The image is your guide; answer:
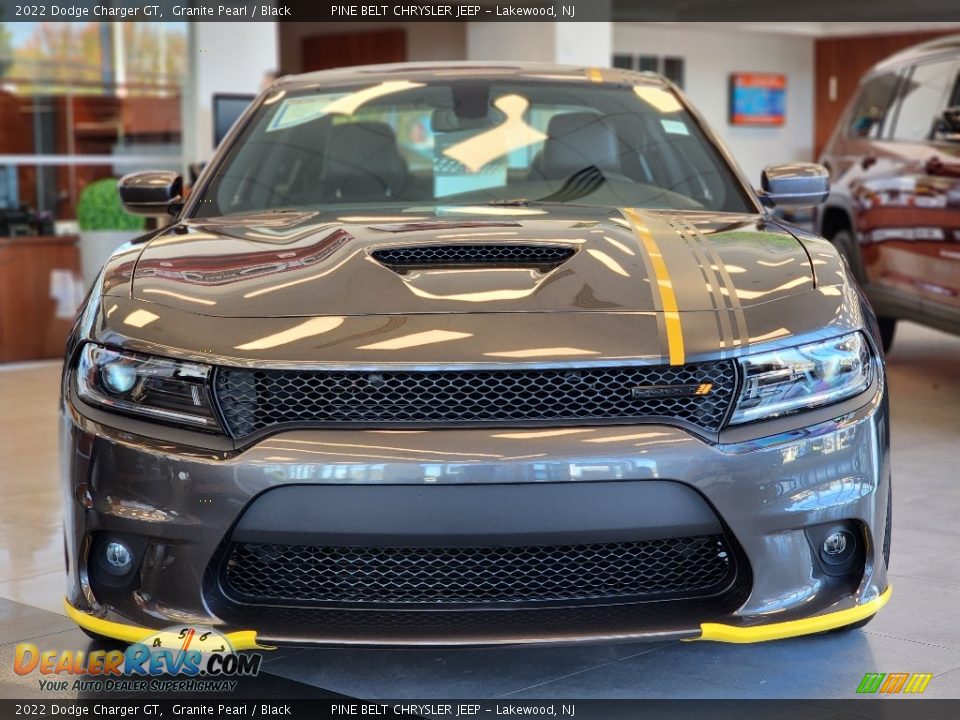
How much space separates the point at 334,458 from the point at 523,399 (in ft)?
1.10

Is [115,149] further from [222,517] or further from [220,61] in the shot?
[222,517]

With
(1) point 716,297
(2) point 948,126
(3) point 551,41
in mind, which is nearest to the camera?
(1) point 716,297

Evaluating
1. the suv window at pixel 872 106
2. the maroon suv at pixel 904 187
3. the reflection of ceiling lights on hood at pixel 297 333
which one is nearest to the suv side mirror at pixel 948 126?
the maroon suv at pixel 904 187

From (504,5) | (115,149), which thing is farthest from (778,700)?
(504,5)

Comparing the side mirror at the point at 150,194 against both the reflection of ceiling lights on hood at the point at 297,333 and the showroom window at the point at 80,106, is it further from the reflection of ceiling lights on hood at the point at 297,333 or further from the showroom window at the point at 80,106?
the showroom window at the point at 80,106

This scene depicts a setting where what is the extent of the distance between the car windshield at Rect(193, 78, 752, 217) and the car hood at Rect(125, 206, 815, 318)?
0.48 metres

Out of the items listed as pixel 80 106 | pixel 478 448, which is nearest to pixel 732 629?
pixel 478 448

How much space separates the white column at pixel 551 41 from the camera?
38.3 ft

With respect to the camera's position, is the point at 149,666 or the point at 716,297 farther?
the point at 149,666

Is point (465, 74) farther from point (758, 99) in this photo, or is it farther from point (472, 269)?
point (758, 99)

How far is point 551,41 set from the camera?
1170cm

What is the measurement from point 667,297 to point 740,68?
73.7 ft

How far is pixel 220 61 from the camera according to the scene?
9.95m

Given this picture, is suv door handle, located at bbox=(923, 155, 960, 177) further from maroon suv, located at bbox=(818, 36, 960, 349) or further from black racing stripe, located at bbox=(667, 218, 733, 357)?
black racing stripe, located at bbox=(667, 218, 733, 357)
